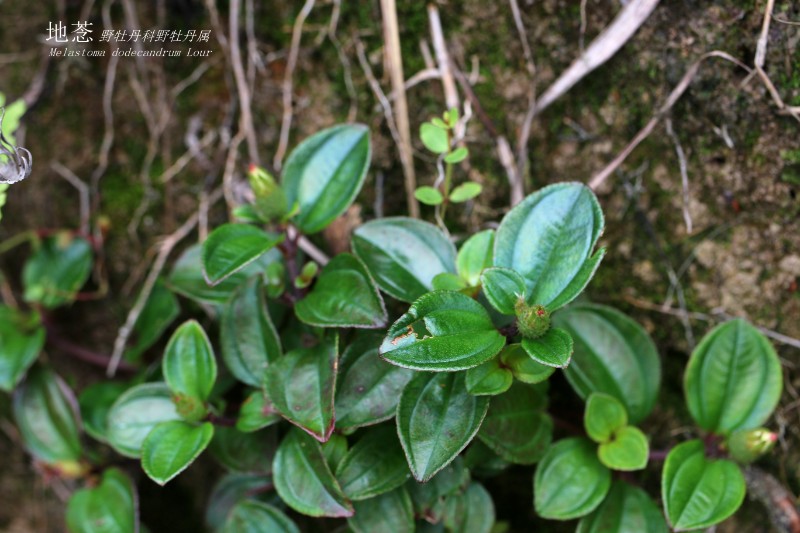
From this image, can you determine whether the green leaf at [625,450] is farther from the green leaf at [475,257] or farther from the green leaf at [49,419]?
the green leaf at [49,419]

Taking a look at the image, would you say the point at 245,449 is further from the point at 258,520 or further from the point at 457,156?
the point at 457,156

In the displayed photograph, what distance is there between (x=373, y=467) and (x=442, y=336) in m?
0.33

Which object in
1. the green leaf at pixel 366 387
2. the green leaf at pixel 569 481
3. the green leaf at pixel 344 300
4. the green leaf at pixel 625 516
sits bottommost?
the green leaf at pixel 625 516

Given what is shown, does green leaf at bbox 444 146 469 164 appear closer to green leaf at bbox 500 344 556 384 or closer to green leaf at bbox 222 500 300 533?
green leaf at bbox 500 344 556 384

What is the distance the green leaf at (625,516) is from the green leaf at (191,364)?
677mm

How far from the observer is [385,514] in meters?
1.17

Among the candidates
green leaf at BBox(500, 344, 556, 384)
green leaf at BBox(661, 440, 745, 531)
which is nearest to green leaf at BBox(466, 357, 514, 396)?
green leaf at BBox(500, 344, 556, 384)

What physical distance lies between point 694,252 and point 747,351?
204 millimetres

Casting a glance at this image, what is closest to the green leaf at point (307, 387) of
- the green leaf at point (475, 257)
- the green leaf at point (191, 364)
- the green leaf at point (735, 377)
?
the green leaf at point (191, 364)

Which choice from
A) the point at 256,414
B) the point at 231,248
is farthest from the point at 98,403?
the point at 231,248

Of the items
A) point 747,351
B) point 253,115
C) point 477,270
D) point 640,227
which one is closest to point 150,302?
point 253,115

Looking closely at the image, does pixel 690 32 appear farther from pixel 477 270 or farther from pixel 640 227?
pixel 477 270

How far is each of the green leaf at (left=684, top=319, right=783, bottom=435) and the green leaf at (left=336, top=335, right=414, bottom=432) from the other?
0.52 m

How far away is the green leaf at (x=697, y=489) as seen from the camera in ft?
3.56
